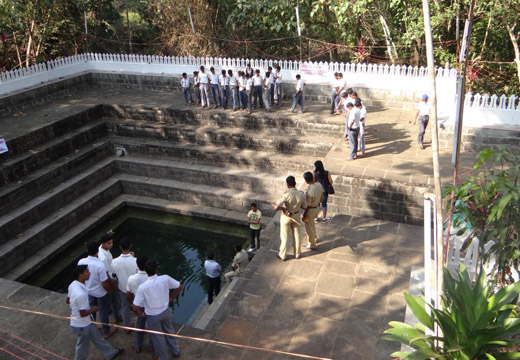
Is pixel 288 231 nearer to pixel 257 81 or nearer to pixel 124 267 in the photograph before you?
pixel 124 267

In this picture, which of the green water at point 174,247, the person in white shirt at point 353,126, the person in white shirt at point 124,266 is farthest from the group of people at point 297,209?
the person in white shirt at point 353,126

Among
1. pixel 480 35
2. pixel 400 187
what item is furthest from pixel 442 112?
pixel 480 35

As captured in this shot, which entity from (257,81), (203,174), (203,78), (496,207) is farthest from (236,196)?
(496,207)

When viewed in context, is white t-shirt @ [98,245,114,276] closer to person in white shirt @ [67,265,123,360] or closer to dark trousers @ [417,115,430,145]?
person in white shirt @ [67,265,123,360]

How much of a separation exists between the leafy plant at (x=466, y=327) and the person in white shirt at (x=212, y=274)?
11.6 feet

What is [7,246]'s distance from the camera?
8.88 m

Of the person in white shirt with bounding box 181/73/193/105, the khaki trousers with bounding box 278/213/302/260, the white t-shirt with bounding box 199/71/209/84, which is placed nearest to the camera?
the khaki trousers with bounding box 278/213/302/260

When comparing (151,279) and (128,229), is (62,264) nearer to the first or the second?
(128,229)

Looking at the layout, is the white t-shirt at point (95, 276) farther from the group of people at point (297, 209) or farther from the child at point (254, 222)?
the child at point (254, 222)

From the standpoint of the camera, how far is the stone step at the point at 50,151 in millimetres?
10094

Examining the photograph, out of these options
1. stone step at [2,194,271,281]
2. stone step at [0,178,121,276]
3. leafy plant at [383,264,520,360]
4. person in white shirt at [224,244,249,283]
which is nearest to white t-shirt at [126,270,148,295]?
person in white shirt at [224,244,249,283]

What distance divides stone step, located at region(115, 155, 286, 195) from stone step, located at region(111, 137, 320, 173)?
18 cm

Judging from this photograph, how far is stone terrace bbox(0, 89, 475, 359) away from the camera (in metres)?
5.71

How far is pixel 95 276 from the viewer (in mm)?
5113
